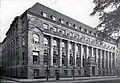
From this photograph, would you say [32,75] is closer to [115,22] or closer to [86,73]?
[86,73]

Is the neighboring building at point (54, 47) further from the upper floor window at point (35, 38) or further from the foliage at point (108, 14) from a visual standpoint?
the foliage at point (108, 14)

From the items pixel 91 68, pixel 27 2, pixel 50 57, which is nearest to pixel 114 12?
pixel 27 2

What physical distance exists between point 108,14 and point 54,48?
42.8ft

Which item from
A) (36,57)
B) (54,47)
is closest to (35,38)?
(36,57)

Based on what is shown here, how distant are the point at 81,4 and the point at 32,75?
38.3 ft

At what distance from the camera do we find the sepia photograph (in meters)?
9.68

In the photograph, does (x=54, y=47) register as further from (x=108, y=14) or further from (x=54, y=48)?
(x=108, y=14)

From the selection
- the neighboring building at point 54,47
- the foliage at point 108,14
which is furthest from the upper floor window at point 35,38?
the foliage at point 108,14

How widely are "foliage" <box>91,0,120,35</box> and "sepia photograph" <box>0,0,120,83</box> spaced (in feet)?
0.77

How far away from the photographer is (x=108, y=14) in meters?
6.79

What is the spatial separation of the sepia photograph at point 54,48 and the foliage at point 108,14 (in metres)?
0.23

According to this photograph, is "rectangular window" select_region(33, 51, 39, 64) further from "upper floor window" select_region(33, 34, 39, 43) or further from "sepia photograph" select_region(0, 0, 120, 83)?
"upper floor window" select_region(33, 34, 39, 43)

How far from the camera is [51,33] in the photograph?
18.1 meters

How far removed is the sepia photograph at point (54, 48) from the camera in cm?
968
